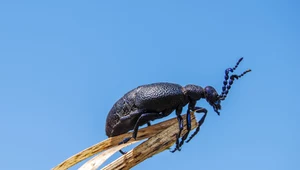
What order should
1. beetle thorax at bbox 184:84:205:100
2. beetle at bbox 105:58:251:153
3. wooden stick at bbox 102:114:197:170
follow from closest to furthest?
wooden stick at bbox 102:114:197:170, beetle at bbox 105:58:251:153, beetle thorax at bbox 184:84:205:100

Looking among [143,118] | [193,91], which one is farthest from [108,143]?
[193,91]

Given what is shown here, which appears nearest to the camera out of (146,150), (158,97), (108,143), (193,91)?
(146,150)

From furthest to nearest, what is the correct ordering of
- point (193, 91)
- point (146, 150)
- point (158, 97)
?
1. point (193, 91)
2. point (158, 97)
3. point (146, 150)

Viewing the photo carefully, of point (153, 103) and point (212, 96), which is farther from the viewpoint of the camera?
point (212, 96)

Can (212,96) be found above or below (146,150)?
above

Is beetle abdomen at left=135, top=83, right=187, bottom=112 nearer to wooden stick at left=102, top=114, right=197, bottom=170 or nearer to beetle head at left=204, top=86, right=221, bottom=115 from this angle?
beetle head at left=204, top=86, right=221, bottom=115

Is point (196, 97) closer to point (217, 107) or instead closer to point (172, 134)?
point (217, 107)

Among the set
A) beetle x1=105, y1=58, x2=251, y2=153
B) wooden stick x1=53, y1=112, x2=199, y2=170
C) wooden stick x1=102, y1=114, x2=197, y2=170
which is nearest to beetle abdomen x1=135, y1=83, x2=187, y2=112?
beetle x1=105, y1=58, x2=251, y2=153

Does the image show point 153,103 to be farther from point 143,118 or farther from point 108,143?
point 108,143

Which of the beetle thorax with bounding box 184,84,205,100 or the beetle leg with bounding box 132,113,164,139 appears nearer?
the beetle leg with bounding box 132,113,164,139

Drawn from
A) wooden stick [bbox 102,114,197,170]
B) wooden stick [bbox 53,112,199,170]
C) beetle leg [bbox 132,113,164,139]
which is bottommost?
wooden stick [bbox 102,114,197,170]
